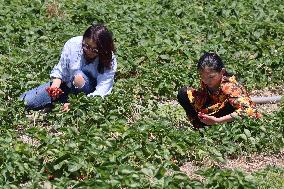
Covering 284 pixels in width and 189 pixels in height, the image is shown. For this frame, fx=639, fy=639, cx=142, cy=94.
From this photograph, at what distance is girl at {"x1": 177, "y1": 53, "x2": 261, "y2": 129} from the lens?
567 centimetres

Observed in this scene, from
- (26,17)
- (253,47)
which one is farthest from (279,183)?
(26,17)

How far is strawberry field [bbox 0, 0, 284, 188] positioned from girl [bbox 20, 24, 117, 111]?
0.23 meters

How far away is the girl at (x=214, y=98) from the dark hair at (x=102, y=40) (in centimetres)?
79

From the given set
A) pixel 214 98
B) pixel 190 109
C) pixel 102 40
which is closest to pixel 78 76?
pixel 102 40

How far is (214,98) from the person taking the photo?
236 inches

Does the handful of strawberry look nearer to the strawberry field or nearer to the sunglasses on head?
the strawberry field

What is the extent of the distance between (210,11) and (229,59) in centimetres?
227

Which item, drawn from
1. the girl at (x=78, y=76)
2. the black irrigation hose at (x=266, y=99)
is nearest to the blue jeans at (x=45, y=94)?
the girl at (x=78, y=76)

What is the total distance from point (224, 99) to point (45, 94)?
5.89 feet

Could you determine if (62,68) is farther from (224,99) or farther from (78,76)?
(224,99)

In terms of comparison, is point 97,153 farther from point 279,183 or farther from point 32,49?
point 32,49

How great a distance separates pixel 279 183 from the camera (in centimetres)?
458

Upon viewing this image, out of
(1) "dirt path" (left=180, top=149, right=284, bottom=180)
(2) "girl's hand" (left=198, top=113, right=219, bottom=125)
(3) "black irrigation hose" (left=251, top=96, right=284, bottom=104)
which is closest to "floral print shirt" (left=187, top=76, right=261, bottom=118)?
(2) "girl's hand" (left=198, top=113, right=219, bottom=125)

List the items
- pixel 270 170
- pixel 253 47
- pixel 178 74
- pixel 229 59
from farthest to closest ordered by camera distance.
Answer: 1. pixel 253 47
2. pixel 229 59
3. pixel 178 74
4. pixel 270 170
